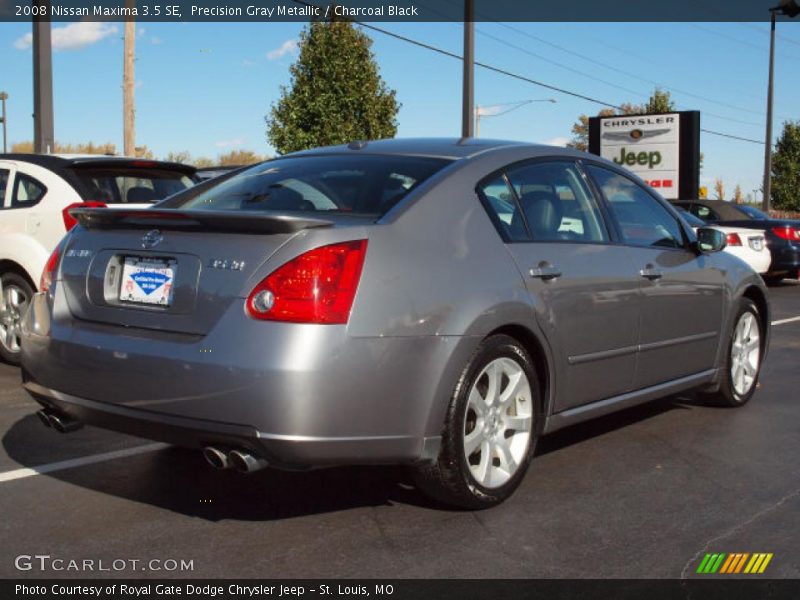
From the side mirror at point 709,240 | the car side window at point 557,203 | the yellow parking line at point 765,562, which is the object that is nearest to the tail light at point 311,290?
the car side window at point 557,203

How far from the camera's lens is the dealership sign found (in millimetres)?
23984

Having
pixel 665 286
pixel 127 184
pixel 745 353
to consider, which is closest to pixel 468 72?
pixel 127 184

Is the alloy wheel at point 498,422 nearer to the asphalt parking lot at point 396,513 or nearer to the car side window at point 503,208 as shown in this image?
the asphalt parking lot at point 396,513

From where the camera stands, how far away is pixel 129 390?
362 cm

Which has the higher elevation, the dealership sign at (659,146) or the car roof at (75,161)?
the dealership sign at (659,146)

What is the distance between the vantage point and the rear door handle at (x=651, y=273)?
500 cm

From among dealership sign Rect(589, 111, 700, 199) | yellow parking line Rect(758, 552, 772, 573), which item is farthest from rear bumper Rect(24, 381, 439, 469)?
dealership sign Rect(589, 111, 700, 199)

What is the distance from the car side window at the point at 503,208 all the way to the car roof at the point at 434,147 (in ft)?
0.64

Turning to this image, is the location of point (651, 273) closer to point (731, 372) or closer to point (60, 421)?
point (731, 372)

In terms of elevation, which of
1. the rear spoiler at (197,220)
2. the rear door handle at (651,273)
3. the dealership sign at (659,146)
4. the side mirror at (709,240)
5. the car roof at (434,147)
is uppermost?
the dealership sign at (659,146)

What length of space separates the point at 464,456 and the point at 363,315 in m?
0.79

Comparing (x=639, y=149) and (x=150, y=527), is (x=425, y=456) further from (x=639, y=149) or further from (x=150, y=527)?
(x=639, y=149)

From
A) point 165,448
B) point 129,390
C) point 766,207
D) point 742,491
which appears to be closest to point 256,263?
point 129,390

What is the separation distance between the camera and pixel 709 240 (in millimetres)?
5707
